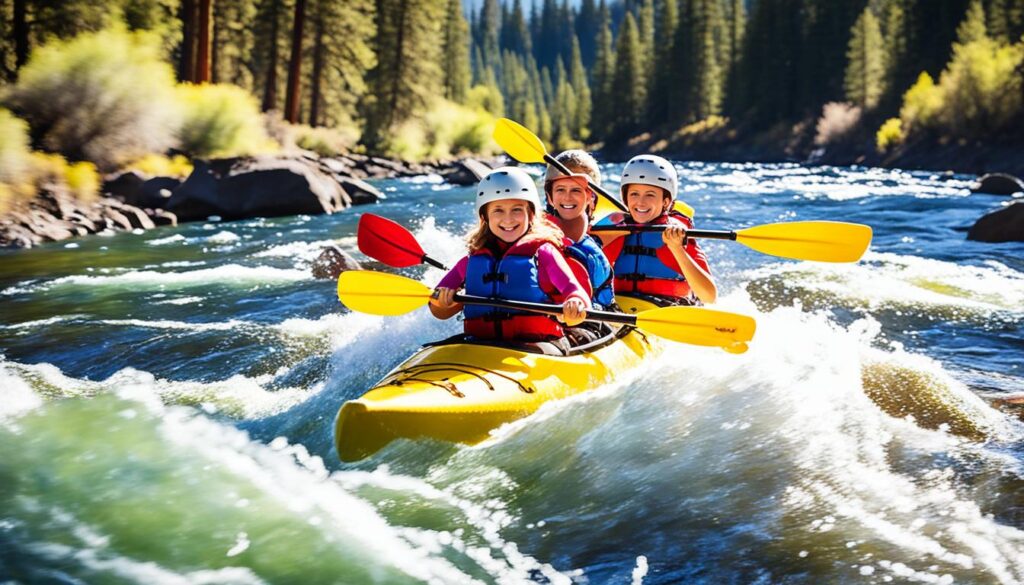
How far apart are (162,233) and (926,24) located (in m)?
37.7

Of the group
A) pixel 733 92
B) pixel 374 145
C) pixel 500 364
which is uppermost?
pixel 733 92

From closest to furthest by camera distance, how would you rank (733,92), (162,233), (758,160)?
(162,233), (758,160), (733,92)

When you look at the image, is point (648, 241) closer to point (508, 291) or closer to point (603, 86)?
point (508, 291)

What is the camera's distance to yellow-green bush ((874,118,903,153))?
31.1 meters

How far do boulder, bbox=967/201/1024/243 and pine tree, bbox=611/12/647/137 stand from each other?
4817cm

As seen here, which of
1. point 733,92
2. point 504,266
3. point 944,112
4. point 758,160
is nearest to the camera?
point 504,266

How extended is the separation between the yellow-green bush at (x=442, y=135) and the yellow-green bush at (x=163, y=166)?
42.6ft

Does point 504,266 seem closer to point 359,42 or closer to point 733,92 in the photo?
point 359,42

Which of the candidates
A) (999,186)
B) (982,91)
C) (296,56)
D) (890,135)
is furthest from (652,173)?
(890,135)

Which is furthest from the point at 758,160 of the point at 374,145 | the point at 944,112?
the point at 374,145

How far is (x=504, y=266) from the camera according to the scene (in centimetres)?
447

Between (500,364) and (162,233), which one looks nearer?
(500,364)

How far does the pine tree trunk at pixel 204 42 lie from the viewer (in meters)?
17.8

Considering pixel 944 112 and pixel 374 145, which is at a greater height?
pixel 944 112
